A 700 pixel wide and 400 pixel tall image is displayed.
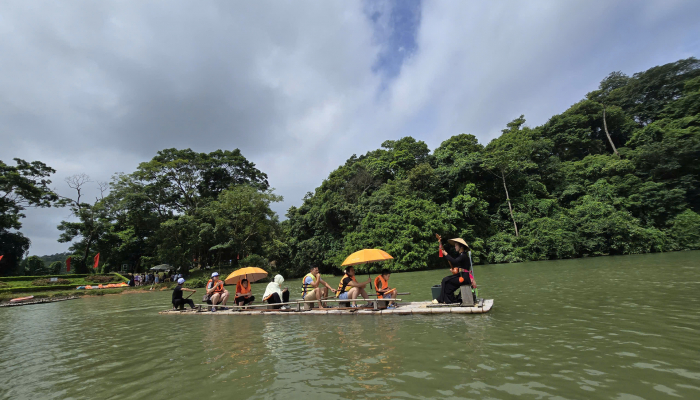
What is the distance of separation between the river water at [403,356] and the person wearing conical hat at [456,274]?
992 millimetres

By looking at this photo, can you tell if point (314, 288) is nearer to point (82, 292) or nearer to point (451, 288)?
point (451, 288)

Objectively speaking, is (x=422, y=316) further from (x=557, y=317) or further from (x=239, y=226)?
(x=239, y=226)

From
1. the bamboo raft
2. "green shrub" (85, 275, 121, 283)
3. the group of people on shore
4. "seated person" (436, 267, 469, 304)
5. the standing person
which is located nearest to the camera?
the standing person

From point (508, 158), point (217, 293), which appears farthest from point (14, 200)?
point (508, 158)

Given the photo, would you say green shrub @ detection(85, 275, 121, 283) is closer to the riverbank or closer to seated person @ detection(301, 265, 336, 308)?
the riverbank

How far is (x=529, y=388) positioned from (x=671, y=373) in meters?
1.81

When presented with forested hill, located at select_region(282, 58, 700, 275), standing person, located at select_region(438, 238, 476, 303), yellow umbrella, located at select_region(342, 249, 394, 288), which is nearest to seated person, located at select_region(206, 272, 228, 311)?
yellow umbrella, located at select_region(342, 249, 394, 288)

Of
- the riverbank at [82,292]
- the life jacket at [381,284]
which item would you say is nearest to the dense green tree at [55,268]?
the riverbank at [82,292]

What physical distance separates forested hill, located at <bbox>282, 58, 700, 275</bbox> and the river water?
73.4ft

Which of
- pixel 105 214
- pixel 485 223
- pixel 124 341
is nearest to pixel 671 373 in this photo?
pixel 124 341

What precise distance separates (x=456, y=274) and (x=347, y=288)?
3.62 meters

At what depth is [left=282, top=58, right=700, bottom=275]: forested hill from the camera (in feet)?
96.3

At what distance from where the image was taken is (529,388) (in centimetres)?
364

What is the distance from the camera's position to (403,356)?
5.17 m
